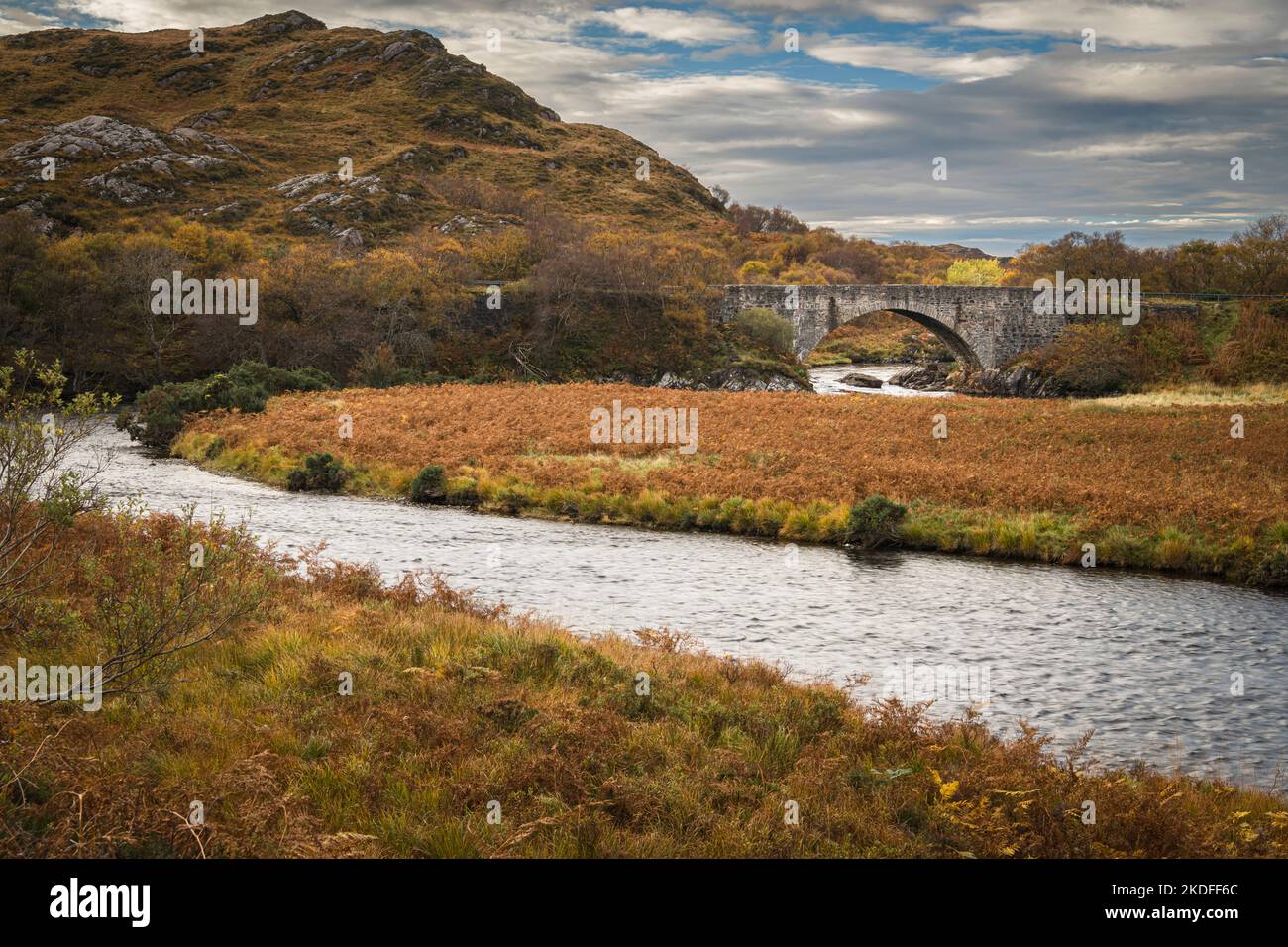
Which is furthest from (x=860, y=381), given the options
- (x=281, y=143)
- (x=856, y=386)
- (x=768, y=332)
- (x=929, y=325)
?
(x=281, y=143)

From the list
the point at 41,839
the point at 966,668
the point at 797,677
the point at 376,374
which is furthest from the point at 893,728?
the point at 376,374

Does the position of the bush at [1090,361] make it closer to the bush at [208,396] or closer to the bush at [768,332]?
the bush at [768,332]

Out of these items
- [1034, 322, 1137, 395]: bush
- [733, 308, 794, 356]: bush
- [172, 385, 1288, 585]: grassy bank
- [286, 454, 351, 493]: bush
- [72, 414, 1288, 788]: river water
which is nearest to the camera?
[72, 414, 1288, 788]: river water

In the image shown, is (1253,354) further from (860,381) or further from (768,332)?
(768,332)

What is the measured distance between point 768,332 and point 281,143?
111 meters

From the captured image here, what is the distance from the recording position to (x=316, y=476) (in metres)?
33.3

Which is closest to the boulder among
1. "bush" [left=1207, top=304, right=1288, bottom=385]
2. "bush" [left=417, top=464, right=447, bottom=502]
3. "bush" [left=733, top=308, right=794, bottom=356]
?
"bush" [left=733, top=308, right=794, bottom=356]

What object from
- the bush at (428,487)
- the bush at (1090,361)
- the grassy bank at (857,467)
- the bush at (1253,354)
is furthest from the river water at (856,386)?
the bush at (428,487)

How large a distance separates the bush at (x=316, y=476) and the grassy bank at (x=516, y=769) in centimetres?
1964

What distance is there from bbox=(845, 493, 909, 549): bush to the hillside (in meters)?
91.4

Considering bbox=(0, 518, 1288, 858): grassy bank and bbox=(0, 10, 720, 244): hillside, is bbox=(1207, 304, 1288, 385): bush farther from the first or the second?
bbox=(0, 10, 720, 244): hillside

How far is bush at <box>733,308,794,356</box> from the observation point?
7531 centimetres

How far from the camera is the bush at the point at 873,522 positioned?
84.3 ft
